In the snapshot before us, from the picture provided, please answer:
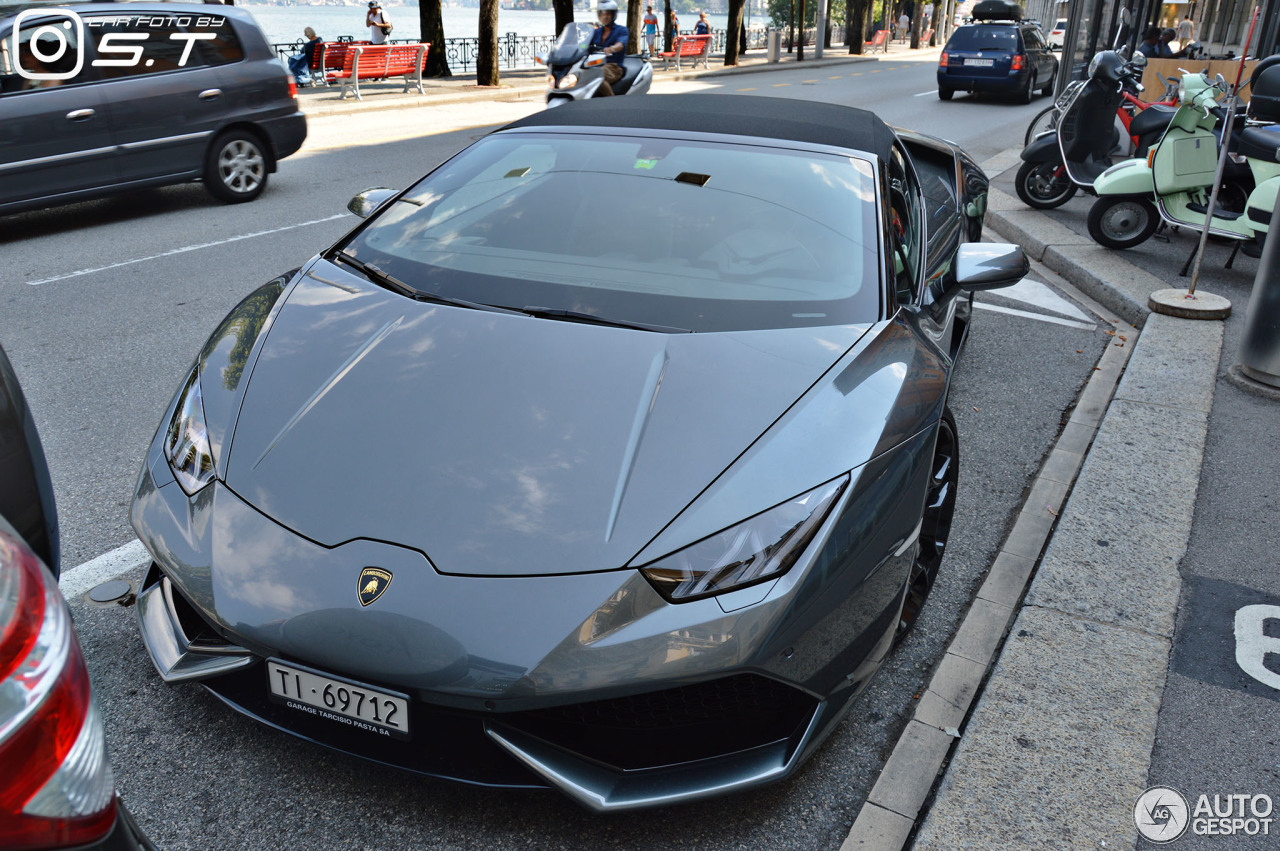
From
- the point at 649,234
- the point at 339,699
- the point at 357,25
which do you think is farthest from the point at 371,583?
the point at 357,25

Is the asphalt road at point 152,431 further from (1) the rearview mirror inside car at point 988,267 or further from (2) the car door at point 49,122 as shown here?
(1) the rearview mirror inside car at point 988,267

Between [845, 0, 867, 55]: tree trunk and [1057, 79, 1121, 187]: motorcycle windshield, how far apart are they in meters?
37.1

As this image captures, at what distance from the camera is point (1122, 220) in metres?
7.75

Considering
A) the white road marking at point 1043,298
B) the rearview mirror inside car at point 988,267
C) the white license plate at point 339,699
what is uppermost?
the rearview mirror inside car at point 988,267

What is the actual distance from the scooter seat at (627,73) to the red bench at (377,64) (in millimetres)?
5239

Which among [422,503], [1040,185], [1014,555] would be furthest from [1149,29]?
[422,503]

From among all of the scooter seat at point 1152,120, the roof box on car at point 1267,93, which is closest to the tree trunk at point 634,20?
the scooter seat at point 1152,120

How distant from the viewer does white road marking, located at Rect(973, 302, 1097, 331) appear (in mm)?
6348

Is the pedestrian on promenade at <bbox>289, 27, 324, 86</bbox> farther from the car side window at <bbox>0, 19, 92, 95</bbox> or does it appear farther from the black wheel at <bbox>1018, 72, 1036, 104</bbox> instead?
the black wheel at <bbox>1018, 72, 1036, 104</bbox>

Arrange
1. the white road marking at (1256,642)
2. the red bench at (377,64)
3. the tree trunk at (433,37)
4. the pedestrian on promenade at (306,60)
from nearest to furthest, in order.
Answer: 1. the white road marking at (1256,642)
2. the red bench at (377,64)
3. the pedestrian on promenade at (306,60)
4. the tree trunk at (433,37)

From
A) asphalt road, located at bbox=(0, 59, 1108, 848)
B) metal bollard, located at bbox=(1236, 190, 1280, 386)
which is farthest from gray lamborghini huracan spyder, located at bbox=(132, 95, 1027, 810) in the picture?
metal bollard, located at bbox=(1236, 190, 1280, 386)

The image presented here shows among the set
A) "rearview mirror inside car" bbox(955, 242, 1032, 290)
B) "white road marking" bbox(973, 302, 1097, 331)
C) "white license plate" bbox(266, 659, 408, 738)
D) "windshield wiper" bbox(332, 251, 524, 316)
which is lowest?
"white road marking" bbox(973, 302, 1097, 331)

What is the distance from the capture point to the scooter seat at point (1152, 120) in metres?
8.09

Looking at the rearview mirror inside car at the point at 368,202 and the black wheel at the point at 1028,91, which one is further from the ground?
the rearview mirror inside car at the point at 368,202
